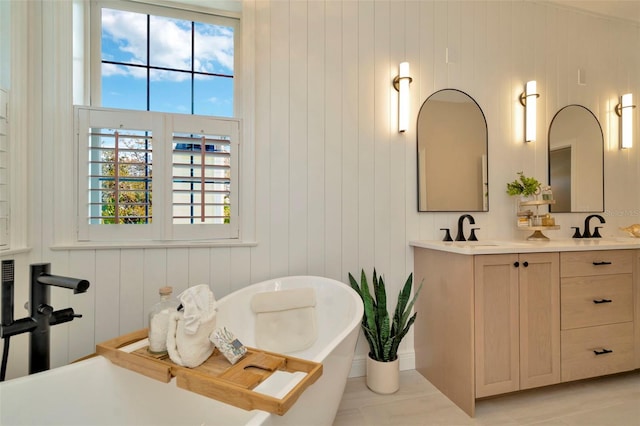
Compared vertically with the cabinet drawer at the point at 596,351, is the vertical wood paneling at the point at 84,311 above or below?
above

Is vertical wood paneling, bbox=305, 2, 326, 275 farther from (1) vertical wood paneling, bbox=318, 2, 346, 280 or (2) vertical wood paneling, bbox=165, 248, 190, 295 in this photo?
(2) vertical wood paneling, bbox=165, 248, 190, 295

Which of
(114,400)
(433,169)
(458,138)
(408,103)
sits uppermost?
(408,103)

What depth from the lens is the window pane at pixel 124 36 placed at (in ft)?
6.18

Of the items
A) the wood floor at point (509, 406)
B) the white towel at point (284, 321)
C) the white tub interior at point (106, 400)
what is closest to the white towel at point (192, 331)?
the white tub interior at point (106, 400)

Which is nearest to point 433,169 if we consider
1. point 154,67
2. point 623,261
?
point 623,261

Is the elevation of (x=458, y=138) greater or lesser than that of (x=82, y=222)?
greater

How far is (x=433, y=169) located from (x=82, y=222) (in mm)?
2295

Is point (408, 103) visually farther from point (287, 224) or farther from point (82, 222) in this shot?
point (82, 222)

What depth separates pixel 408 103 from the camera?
226cm

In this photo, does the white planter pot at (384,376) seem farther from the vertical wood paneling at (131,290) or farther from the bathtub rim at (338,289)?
the vertical wood paneling at (131,290)

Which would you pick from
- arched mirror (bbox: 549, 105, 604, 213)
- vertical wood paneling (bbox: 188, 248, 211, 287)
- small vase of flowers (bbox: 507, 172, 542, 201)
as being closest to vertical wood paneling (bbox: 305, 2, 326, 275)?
vertical wood paneling (bbox: 188, 248, 211, 287)

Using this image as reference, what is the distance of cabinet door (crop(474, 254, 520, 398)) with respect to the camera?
171 cm

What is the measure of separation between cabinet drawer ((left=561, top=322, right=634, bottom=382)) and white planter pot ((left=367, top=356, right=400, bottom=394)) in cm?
100

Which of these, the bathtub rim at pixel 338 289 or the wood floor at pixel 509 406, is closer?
the bathtub rim at pixel 338 289
